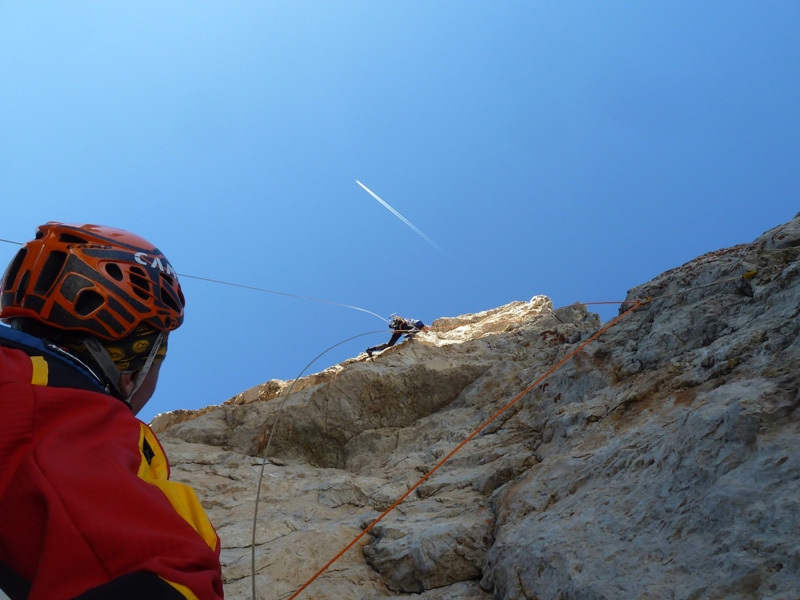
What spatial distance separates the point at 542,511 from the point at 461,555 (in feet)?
2.02

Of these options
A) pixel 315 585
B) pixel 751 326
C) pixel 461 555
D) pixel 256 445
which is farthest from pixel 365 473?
pixel 751 326

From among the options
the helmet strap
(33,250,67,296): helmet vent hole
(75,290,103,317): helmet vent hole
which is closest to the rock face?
the helmet strap

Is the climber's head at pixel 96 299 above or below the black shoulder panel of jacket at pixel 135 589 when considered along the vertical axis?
above

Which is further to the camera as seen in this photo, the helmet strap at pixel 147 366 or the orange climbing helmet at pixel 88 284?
the helmet strap at pixel 147 366

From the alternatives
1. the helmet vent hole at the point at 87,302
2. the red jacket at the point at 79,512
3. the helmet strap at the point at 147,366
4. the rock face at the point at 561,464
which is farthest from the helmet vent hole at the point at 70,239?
the rock face at the point at 561,464

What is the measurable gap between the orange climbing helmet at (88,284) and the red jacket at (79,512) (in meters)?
0.74

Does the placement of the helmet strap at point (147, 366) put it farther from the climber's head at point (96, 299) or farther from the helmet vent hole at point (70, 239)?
the helmet vent hole at point (70, 239)

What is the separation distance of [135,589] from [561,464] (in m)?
3.21

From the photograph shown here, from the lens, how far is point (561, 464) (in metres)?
4.16

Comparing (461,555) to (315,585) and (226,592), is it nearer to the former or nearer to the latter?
(315,585)

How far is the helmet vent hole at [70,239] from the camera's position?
3.00m

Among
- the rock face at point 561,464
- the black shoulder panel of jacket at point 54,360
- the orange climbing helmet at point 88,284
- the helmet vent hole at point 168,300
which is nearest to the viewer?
the black shoulder panel of jacket at point 54,360

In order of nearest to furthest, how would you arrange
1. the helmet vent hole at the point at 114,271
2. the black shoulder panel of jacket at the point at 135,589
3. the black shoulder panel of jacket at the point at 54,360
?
the black shoulder panel of jacket at the point at 135,589 → the black shoulder panel of jacket at the point at 54,360 → the helmet vent hole at the point at 114,271

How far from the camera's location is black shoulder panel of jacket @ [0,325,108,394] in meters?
2.07
